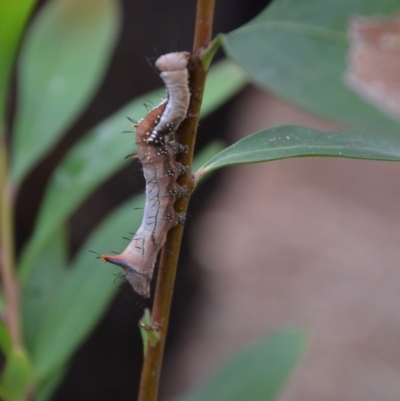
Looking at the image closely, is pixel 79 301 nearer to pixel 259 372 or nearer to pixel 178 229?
pixel 259 372

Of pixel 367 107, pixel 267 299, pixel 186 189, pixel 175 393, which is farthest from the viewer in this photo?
pixel 267 299

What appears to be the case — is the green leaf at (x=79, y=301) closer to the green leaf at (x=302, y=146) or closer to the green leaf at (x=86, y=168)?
the green leaf at (x=86, y=168)

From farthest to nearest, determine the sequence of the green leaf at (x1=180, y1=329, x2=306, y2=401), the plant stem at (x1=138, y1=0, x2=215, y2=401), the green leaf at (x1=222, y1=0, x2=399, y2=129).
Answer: the green leaf at (x1=180, y1=329, x2=306, y2=401) → the plant stem at (x1=138, y1=0, x2=215, y2=401) → the green leaf at (x1=222, y1=0, x2=399, y2=129)

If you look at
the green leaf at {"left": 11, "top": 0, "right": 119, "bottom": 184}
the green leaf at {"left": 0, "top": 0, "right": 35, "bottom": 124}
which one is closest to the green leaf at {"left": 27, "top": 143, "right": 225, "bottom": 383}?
the green leaf at {"left": 11, "top": 0, "right": 119, "bottom": 184}

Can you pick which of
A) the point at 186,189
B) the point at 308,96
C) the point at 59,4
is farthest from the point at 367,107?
the point at 59,4

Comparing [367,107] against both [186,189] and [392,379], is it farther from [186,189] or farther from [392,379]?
[392,379]

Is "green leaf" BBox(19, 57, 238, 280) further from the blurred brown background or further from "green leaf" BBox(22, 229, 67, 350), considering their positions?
the blurred brown background

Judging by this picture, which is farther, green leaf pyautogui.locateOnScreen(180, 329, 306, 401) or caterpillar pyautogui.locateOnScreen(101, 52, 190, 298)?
green leaf pyautogui.locateOnScreen(180, 329, 306, 401)

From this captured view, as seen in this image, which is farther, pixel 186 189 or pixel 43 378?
pixel 43 378
